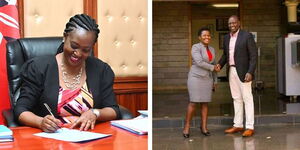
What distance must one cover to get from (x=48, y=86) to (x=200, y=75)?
284 centimetres

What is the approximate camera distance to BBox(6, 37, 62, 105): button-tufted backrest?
2.42 metres

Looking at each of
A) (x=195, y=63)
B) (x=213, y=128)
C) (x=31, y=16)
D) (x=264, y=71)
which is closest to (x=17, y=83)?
(x=31, y=16)

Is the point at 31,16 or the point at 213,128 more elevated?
the point at 31,16

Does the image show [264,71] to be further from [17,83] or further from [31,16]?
[17,83]

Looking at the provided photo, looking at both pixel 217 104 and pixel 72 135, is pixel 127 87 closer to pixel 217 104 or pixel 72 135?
pixel 72 135

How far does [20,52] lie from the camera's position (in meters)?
2.45

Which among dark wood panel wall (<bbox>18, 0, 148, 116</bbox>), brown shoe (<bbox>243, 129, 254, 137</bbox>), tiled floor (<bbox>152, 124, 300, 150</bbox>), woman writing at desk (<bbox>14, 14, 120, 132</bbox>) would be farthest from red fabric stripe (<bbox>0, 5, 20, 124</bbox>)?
brown shoe (<bbox>243, 129, 254, 137</bbox>)

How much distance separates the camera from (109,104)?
2.16m

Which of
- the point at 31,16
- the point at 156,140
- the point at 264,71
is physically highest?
the point at 31,16

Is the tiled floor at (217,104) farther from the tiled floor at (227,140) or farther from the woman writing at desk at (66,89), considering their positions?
the woman writing at desk at (66,89)

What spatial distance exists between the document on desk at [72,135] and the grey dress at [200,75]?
308 centimetres

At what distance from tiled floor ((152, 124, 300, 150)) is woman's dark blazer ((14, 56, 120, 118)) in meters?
2.51

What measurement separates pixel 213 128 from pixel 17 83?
371 cm

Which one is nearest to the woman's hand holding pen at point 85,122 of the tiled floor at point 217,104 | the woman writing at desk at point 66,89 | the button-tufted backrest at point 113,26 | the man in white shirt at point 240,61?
the woman writing at desk at point 66,89
